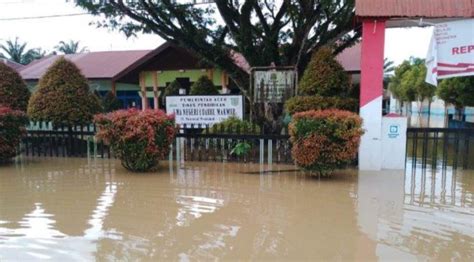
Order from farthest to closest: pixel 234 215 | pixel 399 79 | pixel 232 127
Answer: pixel 399 79, pixel 232 127, pixel 234 215

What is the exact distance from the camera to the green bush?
10.5 metres

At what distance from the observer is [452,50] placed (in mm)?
8875

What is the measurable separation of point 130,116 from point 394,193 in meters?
5.10

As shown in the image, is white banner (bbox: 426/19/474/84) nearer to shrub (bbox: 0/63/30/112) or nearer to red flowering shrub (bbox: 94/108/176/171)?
red flowering shrub (bbox: 94/108/176/171)

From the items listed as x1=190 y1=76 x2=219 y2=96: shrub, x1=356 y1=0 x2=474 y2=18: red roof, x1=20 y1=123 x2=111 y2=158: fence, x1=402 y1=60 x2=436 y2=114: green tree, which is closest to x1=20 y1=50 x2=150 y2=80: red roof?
x1=190 y1=76 x2=219 y2=96: shrub

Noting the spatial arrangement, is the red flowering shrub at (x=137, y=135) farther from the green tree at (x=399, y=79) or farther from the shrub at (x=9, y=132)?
the green tree at (x=399, y=79)

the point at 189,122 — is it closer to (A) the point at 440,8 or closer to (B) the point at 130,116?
(B) the point at 130,116

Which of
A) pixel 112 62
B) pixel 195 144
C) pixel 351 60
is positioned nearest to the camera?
pixel 195 144

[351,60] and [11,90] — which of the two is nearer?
[11,90]

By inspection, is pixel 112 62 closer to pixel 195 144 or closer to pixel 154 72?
pixel 154 72

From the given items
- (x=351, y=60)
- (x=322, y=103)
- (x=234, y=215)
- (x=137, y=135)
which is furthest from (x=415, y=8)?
(x=351, y=60)

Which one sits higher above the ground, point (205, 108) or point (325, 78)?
point (325, 78)

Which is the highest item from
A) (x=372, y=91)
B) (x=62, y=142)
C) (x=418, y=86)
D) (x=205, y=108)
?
(x=418, y=86)

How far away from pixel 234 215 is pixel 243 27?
759cm
